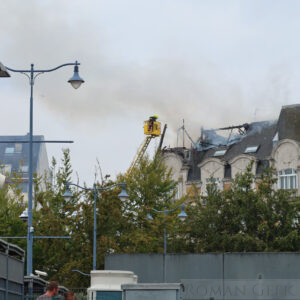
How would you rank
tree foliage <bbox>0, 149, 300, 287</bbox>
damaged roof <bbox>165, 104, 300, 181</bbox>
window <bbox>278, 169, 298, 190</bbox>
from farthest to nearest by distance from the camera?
damaged roof <bbox>165, 104, 300, 181</bbox> → window <bbox>278, 169, 298, 190</bbox> → tree foliage <bbox>0, 149, 300, 287</bbox>

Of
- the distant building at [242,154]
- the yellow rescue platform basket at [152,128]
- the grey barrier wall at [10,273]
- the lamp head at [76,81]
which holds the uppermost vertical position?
the yellow rescue platform basket at [152,128]

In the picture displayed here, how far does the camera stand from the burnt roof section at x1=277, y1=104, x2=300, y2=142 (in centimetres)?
8388

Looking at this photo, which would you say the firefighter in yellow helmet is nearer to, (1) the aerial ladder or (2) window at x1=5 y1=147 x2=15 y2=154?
(1) the aerial ladder

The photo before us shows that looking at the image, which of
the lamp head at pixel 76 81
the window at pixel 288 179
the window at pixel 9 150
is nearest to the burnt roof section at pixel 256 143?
the window at pixel 288 179

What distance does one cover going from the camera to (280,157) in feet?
273

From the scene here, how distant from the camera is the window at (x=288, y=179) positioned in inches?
3241

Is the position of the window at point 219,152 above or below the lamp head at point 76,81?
above

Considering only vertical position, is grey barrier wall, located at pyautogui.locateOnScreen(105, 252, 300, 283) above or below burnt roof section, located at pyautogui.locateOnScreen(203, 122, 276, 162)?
below

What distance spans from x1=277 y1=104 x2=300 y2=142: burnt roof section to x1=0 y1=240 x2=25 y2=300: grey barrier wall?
63689 mm

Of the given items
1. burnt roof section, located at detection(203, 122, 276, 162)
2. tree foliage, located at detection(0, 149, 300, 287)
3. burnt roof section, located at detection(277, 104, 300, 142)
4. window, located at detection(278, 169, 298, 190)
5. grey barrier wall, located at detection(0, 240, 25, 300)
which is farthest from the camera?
burnt roof section, located at detection(203, 122, 276, 162)

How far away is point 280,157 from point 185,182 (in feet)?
42.1

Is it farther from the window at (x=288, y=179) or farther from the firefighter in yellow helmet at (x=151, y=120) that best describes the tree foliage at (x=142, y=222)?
the firefighter in yellow helmet at (x=151, y=120)

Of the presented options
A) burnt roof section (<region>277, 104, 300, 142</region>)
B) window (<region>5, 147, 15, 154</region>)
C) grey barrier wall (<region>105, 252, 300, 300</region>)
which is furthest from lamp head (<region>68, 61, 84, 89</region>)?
window (<region>5, 147, 15, 154</region>)

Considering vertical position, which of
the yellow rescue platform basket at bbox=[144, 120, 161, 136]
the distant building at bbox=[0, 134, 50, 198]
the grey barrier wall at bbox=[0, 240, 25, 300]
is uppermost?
the distant building at bbox=[0, 134, 50, 198]
